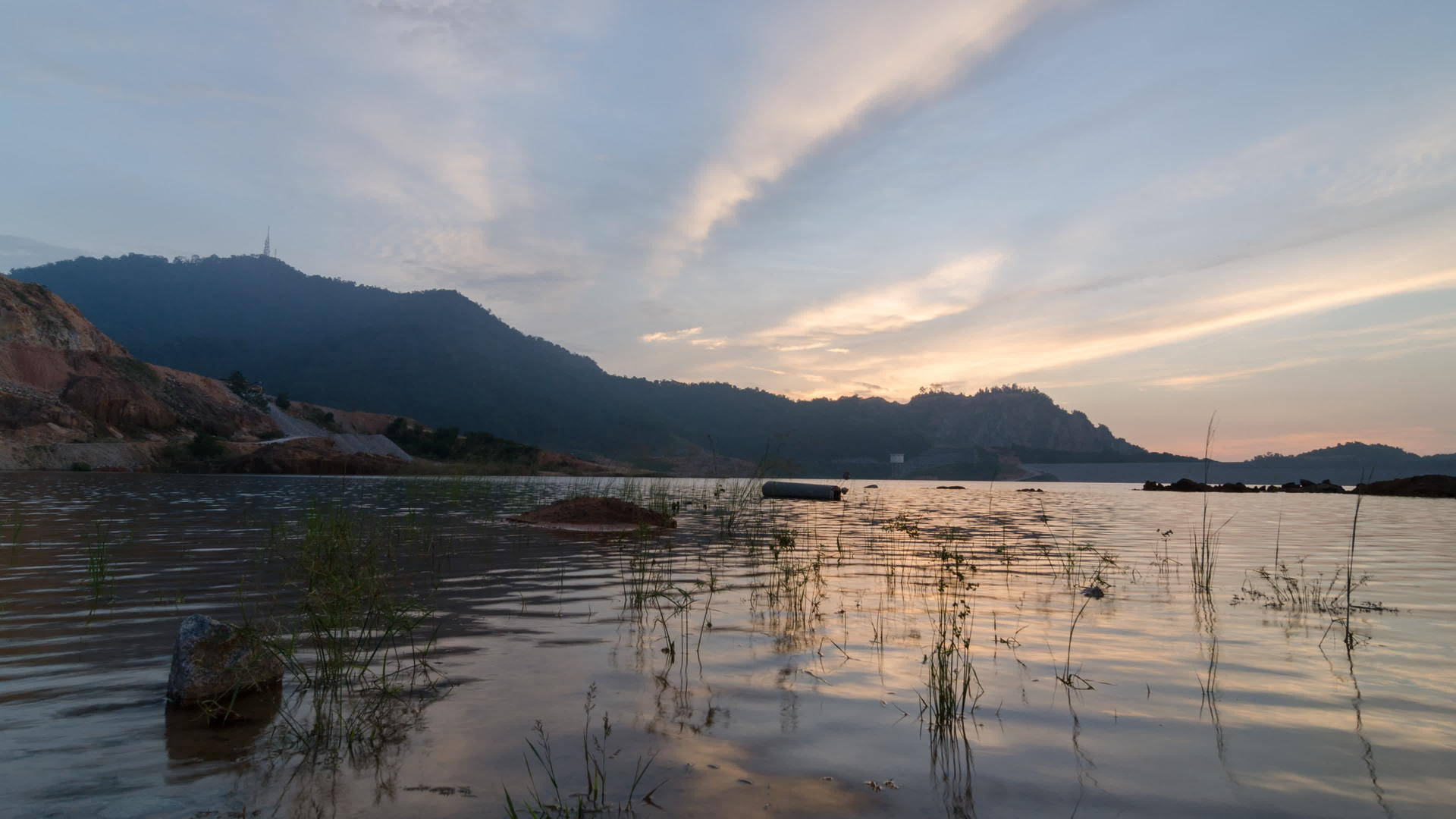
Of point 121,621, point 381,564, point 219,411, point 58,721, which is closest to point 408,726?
point 58,721

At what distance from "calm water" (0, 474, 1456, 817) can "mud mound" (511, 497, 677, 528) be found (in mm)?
6165

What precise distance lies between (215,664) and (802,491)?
3163cm

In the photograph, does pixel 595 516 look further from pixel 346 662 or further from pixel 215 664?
pixel 215 664

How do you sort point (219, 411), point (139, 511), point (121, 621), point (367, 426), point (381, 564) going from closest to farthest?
point (121, 621) → point (381, 564) → point (139, 511) → point (219, 411) → point (367, 426)

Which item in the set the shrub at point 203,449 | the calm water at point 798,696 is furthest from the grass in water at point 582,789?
the shrub at point 203,449

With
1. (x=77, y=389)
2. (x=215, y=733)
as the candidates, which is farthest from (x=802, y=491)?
(x=77, y=389)

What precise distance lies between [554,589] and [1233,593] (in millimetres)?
8233

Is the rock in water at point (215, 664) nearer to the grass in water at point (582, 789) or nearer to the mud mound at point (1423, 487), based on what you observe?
the grass in water at point (582, 789)

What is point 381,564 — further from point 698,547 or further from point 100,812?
point 100,812

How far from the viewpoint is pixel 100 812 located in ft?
9.78

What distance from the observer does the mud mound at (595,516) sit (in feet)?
57.0

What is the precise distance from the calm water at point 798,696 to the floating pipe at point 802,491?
74.4 ft

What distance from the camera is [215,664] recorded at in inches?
173

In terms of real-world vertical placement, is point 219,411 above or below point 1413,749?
above
